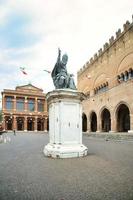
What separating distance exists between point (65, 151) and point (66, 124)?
983mm

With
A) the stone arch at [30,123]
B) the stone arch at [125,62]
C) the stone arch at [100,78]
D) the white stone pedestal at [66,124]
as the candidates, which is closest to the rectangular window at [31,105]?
the stone arch at [30,123]

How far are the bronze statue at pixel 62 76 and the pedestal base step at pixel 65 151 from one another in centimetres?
216

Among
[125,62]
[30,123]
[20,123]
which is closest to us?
[125,62]

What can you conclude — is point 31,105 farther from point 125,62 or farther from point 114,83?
point 125,62

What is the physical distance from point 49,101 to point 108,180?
15.5 ft

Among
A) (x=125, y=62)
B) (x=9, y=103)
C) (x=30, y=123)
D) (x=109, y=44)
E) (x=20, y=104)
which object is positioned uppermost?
(x=109, y=44)

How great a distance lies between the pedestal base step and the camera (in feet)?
24.3

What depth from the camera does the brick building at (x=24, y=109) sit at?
6458 centimetres

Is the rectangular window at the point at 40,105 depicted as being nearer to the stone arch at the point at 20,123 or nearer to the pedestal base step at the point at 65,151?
the stone arch at the point at 20,123

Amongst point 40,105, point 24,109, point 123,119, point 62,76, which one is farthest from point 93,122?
point 40,105

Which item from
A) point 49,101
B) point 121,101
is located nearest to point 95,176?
point 49,101

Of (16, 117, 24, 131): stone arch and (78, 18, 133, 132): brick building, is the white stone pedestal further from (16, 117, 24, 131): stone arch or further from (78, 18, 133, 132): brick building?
(16, 117, 24, 131): stone arch

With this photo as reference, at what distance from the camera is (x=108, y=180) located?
14.1 ft

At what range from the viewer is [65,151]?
24.4 ft
